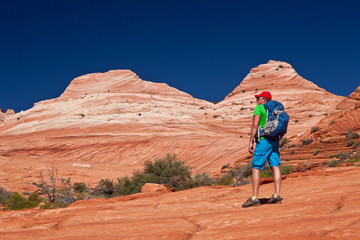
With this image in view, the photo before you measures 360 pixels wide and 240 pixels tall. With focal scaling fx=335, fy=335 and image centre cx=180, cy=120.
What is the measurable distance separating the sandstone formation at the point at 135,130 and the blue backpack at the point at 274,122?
59.6ft

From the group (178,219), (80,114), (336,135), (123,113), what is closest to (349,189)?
(178,219)

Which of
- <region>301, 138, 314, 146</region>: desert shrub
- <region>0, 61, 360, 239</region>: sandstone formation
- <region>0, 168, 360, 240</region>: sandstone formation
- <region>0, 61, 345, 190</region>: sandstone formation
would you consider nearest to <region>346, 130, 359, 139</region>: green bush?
<region>0, 61, 360, 239</region>: sandstone formation

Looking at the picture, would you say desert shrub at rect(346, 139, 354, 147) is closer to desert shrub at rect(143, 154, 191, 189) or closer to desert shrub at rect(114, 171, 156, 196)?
desert shrub at rect(143, 154, 191, 189)

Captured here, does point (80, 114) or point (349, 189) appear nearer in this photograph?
point (349, 189)

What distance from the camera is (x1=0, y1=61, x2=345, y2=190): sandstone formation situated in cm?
2883

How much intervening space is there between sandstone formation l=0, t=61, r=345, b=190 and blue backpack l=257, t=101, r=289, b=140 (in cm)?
1816

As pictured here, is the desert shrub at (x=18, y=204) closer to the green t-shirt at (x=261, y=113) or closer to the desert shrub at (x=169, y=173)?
the desert shrub at (x=169, y=173)

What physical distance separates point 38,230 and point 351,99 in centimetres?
3011

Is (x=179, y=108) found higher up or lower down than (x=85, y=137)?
higher up

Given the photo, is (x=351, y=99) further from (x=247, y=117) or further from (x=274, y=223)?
(x=274, y=223)

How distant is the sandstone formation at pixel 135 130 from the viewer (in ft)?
94.6

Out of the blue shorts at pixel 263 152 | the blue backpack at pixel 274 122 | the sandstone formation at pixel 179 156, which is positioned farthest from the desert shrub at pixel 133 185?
the blue backpack at pixel 274 122

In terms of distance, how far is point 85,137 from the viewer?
41188 mm

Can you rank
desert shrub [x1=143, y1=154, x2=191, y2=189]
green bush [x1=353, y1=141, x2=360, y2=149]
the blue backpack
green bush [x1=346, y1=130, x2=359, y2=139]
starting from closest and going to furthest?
1. the blue backpack
2. desert shrub [x1=143, y1=154, x2=191, y2=189]
3. green bush [x1=353, y1=141, x2=360, y2=149]
4. green bush [x1=346, y1=130, x2=359, y2=139]
